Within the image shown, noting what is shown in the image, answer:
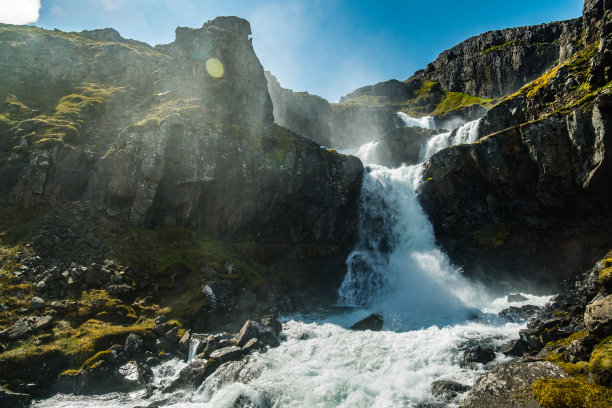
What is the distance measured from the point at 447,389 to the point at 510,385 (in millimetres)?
4451

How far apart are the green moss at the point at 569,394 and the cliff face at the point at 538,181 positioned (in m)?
26.0

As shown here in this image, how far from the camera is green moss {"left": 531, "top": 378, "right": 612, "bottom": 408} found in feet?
32.4

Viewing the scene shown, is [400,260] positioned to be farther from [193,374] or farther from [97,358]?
[97,358]

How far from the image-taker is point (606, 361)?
10.8 m

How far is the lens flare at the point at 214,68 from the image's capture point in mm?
51781

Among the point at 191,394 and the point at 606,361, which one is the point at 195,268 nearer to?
the point at 191,394

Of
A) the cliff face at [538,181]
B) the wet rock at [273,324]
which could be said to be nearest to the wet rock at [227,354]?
the wet rock at [273,324]

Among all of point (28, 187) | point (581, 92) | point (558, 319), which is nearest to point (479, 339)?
point (558, 319)

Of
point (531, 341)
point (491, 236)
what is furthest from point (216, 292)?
point (491, 236)

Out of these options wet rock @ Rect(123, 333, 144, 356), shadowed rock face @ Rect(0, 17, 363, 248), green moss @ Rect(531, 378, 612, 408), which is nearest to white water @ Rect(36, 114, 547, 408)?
wet rock @ Rect(123, 333, 144, 356)

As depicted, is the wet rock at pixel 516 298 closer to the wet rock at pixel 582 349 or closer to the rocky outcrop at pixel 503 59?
the wet rock at pixel 582 349

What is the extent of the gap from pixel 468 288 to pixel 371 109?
75.3 meters

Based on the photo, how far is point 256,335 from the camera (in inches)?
918

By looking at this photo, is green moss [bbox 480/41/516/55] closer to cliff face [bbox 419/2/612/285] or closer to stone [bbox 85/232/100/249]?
cliff face [bbox 419/2/612/285]
